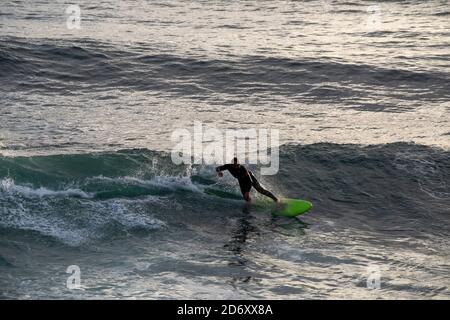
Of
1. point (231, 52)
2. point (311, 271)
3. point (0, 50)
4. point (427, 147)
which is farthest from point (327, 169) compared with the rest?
point (0, 50)

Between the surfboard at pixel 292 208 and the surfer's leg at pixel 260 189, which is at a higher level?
the surfer's leg at pixel 260 189

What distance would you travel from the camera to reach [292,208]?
1880cm

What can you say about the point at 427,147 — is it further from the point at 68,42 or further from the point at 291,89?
the point at 68,42

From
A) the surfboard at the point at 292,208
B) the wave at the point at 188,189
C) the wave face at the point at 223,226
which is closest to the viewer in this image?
the wave face at the point at 223,226

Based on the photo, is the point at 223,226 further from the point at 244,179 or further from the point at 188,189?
the point at 188,189

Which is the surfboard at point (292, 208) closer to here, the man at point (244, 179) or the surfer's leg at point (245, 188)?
the man at point (244, 179)

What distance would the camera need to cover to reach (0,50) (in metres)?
34.0

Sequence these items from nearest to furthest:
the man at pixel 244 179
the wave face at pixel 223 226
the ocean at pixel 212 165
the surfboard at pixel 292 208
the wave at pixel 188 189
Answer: the wave face at pixel 223 226 < the ocean at pixel 212 165 < the wave at pixel 188 189 < the surfboard at pixel 292 208 < the man at pixel 244 179

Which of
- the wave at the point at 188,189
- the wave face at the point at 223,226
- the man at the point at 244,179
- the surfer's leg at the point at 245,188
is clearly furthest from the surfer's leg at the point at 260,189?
the wave at the point at 188,189

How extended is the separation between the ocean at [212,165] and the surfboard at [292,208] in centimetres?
28

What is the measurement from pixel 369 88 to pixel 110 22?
1636 centimetres

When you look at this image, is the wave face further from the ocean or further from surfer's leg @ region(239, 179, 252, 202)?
surfer's leg @ region(239, 179, 252, 202)

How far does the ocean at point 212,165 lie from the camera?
15.1m

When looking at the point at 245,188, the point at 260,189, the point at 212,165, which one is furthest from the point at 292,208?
the point at 212,165
